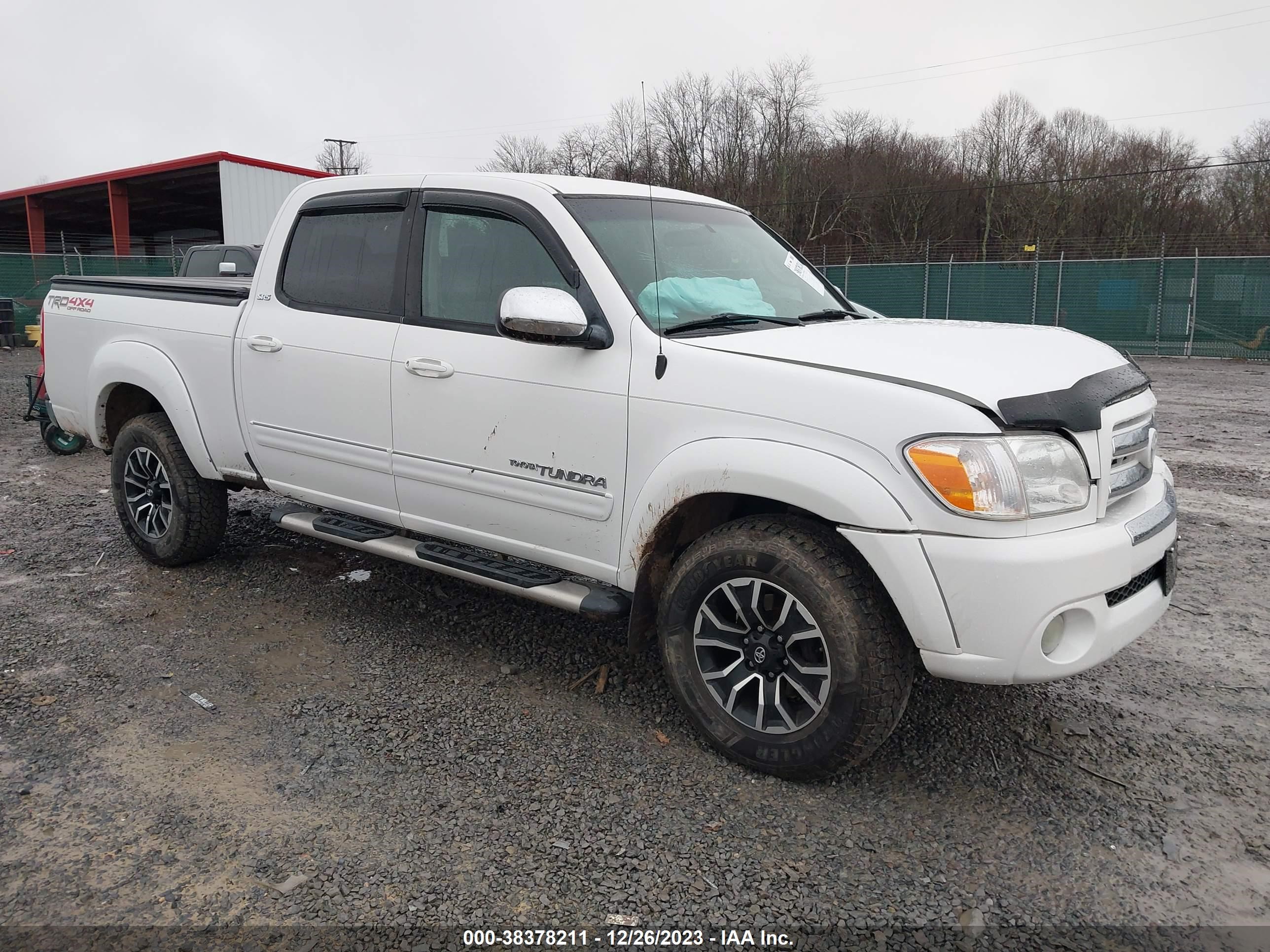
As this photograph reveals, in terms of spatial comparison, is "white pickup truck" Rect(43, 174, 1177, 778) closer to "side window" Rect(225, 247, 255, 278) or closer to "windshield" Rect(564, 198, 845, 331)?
"windshield" Rect(564, 198, 845, 331)

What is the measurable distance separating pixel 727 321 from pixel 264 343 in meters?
2.32

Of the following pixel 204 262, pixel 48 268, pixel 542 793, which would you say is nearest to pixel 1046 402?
Result: pixel 542 793

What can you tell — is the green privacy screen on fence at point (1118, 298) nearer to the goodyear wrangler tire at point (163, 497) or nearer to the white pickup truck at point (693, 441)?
the goodyear wrangler tire at point (163, 497)

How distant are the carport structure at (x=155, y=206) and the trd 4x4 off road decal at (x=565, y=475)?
2461 centimetres

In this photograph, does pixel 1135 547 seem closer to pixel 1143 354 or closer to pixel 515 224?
pixel 515 224

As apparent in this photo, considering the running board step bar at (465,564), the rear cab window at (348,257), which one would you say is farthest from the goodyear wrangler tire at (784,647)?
the rear cab window at (348,257)

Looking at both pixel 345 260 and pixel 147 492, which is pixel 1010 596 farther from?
pixel 147 492

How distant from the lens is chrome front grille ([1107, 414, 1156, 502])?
3152mm

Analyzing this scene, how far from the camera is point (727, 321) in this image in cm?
371

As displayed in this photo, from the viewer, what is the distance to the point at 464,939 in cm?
252

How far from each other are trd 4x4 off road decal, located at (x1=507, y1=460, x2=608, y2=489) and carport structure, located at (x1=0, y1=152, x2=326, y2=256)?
2461cm

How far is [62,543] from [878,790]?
532 centimetres

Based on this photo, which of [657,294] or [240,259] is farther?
[240,259]

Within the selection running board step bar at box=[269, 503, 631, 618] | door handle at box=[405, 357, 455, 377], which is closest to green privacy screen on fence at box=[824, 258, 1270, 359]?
running board step bar at box=[269, 503, 631, 618]
